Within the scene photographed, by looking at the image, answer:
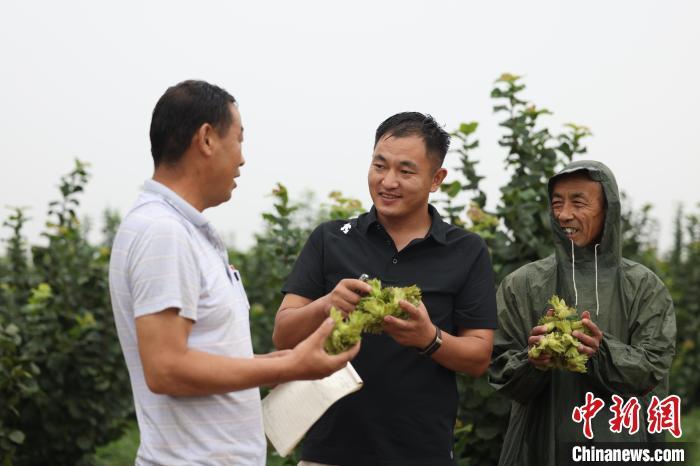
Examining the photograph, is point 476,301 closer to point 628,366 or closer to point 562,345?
point 562,345

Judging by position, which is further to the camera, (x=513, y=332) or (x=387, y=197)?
(x=513, y=332)

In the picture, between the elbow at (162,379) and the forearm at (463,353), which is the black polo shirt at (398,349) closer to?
the forearm at (463,353)

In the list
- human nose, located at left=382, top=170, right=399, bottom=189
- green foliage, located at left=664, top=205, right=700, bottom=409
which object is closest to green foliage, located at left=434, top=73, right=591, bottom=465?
human nose, located at left=382, top=170, right=399, bottom=189

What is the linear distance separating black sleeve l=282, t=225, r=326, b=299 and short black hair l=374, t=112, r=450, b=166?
46 cm

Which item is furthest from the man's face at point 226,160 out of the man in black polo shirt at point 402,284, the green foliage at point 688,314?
the green foliage at point 688,314

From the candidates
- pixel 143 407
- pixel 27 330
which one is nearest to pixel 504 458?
pixel 143 407

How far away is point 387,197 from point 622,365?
3.59ft

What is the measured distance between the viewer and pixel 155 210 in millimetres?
2467

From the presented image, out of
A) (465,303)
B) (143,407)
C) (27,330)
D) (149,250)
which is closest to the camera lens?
(149,250)

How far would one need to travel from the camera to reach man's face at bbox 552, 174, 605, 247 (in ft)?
12.3

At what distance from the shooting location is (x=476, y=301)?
3322 mm

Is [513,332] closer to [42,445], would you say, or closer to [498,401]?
[498,401]

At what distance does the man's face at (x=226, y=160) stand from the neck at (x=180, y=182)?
6 cm

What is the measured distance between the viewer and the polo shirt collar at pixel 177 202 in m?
2.52
